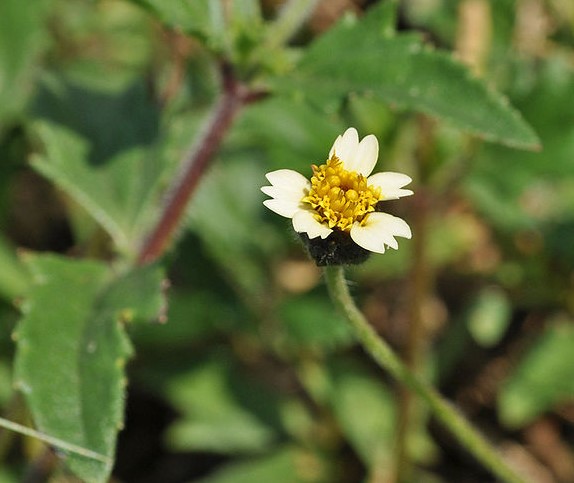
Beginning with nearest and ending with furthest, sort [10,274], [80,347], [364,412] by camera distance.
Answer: [80,347]
[10,274]
[364,412]

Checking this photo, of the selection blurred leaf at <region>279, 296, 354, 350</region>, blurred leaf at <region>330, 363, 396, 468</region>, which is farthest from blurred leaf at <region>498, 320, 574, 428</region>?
blurred leaf at <region>279, 296, 354, 350</region>

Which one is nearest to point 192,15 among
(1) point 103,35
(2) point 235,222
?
(2) point 235,222

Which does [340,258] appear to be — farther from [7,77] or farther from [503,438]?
[503,438]

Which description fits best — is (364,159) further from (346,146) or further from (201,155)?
(201,155)

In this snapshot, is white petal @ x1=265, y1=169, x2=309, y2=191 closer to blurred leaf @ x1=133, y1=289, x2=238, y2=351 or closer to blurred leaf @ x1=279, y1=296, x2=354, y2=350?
blurred leaf @ x1=279, y1=296, x2=354, y2=350

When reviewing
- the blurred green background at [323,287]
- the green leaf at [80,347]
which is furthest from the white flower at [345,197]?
the blurred green background at [323,287]

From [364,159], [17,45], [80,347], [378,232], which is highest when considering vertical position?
[17,45]

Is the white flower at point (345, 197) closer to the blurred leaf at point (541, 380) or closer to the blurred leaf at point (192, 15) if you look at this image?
the blurred leaf at point (192, 15)
